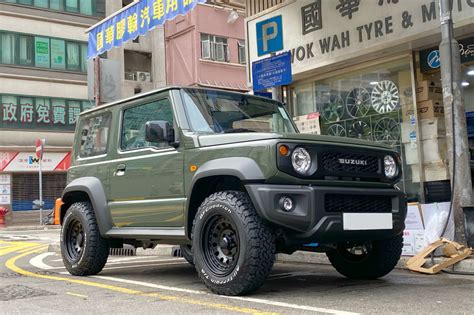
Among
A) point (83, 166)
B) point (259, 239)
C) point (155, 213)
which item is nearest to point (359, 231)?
point (259, 239)

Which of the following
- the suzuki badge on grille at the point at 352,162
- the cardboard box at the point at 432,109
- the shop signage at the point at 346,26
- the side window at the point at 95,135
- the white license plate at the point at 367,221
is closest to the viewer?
the white license plate at the point at 367,221

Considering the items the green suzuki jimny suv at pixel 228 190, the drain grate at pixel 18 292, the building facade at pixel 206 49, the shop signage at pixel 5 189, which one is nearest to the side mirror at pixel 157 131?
the green suzuki jimny suv at pixel 228 190

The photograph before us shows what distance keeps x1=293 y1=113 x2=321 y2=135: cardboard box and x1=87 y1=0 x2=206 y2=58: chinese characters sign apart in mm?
3438

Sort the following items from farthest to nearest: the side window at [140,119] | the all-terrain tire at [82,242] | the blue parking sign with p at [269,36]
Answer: the blue parking sign with p at [269,36], the all-terrain tire at [82,242], the side window at [140,119]

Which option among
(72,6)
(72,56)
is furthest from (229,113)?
(72,6)

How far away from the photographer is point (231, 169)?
→ 5008 millimetres

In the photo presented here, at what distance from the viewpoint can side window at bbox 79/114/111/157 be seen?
22.8 feet

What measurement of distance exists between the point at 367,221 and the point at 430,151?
4.88 meters

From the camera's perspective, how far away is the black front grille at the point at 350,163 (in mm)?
5055

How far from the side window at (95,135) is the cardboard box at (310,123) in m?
5.15

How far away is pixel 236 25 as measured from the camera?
3188cm

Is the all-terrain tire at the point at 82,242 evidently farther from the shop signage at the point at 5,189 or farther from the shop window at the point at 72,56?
the shop window at the point at 72,56

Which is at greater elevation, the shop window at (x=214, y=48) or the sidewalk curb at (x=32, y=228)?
the shop window at (x=214, y=48)

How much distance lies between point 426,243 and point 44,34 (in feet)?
89.7
